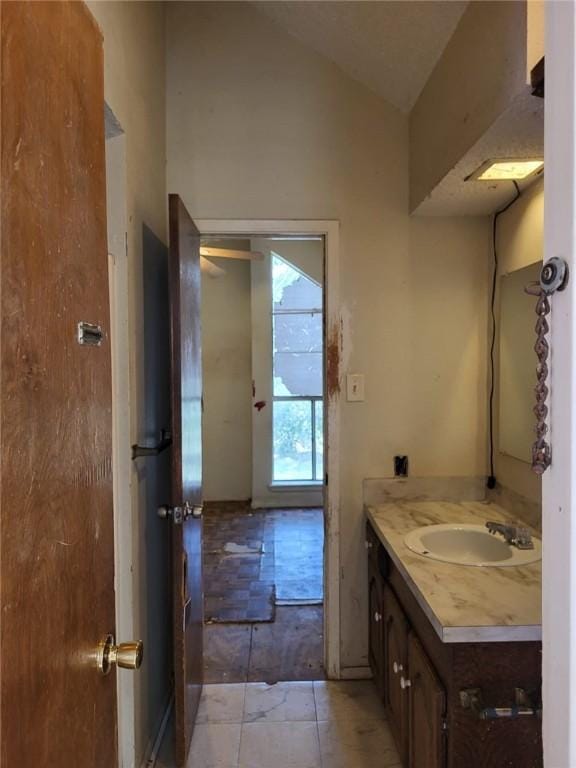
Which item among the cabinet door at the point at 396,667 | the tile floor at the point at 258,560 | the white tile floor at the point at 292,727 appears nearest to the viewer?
the cabinet door at the point at 396,667

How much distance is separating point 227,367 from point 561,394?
4589 mm

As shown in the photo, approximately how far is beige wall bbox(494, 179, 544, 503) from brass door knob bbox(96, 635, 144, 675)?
1454 millimetres

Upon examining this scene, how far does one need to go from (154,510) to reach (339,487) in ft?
2.65

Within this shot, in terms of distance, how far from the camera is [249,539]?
13.4 ft

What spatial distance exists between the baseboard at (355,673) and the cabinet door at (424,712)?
0.75 meters

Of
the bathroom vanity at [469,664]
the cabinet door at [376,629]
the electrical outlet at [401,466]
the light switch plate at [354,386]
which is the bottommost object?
the cabinet door at [376,629]

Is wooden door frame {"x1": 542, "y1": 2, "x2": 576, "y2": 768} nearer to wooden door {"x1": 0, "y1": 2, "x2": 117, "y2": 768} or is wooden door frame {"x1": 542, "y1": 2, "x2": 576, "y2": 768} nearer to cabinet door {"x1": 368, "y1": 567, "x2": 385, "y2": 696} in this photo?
wooden door {"x1": 0, "y1": 2, "x2": 117, "y2": 768}

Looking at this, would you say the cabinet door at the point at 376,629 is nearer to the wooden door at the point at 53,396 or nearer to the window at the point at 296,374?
the wooden door at the point at 53,396

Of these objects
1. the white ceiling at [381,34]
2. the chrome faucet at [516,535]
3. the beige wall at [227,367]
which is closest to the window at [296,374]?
the beige wall at [227,367]

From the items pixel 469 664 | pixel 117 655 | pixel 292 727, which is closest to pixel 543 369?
pixel 117 655

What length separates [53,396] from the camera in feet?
2.13

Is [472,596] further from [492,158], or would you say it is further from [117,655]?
[492,158]

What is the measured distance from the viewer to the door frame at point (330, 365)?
219cm

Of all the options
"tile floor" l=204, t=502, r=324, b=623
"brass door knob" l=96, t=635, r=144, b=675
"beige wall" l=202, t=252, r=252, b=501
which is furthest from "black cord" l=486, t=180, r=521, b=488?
"beige wall" l=202, t=252, r=252, b=501
